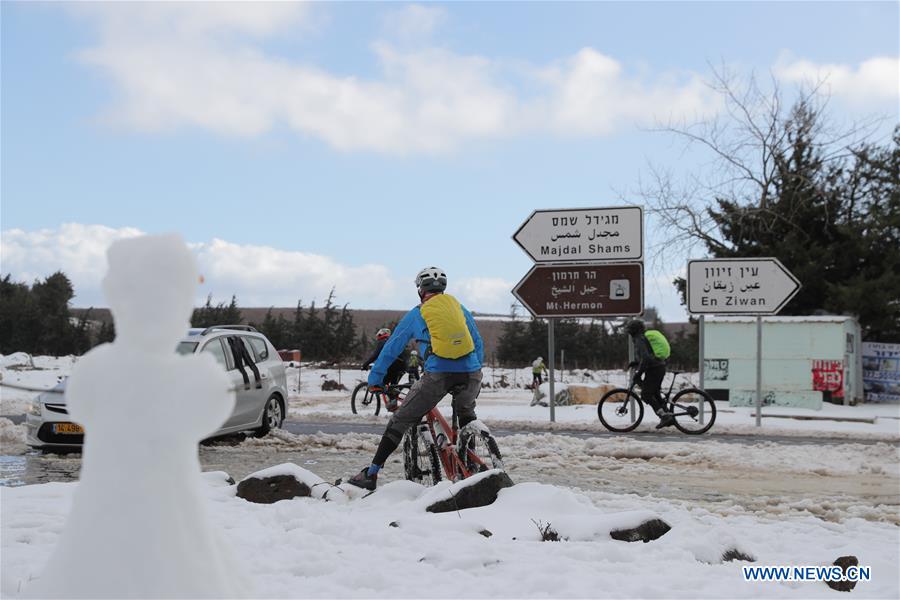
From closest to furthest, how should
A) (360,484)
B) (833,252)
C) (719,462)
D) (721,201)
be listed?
(360,484) < (719,462) < (833,252) < (721,201)

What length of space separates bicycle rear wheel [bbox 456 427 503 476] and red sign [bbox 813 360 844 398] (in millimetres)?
17540

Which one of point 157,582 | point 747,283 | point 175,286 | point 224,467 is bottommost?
point 224,467

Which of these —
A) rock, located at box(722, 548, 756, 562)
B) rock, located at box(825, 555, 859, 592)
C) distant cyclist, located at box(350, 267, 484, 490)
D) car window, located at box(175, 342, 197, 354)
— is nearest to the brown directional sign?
car window, located at box(175, 342, 197, 354)

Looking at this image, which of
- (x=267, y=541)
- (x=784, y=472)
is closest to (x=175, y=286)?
(x=267, y=541)

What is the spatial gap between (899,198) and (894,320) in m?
4.14

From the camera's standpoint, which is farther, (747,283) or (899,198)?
(899,198)

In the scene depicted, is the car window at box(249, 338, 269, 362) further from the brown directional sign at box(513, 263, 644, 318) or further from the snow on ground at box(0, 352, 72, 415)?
the snow on ground at box(0, 352, 72, 415)

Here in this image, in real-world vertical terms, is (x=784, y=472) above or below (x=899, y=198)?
below

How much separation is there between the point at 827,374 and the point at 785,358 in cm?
112

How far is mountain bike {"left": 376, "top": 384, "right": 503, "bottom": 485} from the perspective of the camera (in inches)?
263

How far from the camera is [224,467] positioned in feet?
30.3

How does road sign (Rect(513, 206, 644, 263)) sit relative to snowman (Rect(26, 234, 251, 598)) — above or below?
above

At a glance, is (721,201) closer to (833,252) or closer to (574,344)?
(833,252)

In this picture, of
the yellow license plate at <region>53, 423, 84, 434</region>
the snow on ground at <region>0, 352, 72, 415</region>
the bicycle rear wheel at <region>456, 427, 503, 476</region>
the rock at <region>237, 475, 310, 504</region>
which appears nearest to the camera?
the rock at <region>237, 475, 310, 504</region>
